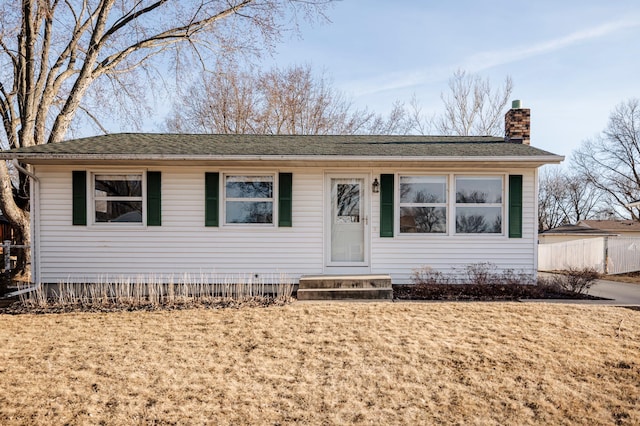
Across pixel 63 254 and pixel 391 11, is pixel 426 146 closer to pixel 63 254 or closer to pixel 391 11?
pixel 391 11

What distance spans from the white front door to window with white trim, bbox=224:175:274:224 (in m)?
1.34

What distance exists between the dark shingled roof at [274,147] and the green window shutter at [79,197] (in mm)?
555

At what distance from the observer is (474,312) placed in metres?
6.15

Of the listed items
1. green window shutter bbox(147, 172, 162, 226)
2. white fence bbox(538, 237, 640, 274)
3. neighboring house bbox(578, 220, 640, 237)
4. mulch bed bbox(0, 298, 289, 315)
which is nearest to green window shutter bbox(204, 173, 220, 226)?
green window shutter bbox(147, 172, 162, 226)

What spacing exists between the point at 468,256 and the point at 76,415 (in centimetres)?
722

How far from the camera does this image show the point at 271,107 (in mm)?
22156

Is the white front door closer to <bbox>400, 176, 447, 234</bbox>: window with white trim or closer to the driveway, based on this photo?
<bbox>400, 176, 447, 234</bbox>: window with white trim

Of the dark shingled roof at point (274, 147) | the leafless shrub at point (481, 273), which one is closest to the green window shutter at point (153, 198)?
the dark shingled roof at point (274, 147)

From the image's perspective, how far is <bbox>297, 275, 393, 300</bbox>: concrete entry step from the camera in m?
7.13

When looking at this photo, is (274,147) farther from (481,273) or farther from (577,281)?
(577,281)

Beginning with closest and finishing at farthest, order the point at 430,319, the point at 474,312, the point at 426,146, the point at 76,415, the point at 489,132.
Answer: the point at 76,415 → the point at 430,319 → the point at 474,312 → the point at 426,146 → the point at 489,132

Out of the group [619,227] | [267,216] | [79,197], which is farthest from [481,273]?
[619,227]

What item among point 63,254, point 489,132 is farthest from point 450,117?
point 63,254

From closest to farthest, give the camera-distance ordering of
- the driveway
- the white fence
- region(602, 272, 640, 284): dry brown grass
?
the driveway < region(602, 272, 640, 284): dry brown grass < the white fence
